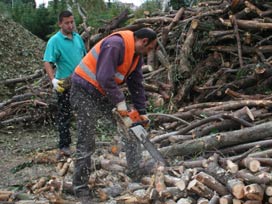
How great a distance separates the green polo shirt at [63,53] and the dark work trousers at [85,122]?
1372 mm

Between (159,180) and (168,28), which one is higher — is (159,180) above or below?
below

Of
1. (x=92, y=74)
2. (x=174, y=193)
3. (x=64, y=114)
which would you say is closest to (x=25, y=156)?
(x=64, y=114)

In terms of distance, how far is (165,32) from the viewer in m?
8.23

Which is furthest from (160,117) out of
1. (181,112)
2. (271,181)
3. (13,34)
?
(13,34)

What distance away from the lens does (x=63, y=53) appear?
5848 millimetres

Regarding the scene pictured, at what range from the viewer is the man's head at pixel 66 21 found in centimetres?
564

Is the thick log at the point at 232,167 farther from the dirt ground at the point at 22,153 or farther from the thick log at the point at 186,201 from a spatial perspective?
the dirt ground at the point at 22,153

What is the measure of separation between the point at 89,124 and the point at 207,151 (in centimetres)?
129

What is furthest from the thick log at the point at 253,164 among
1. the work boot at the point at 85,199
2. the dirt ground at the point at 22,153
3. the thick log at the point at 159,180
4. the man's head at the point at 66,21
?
the man's head at the point at 66,21

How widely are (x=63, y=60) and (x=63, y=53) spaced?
103 millimetres

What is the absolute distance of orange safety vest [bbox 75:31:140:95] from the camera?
14.0 feet

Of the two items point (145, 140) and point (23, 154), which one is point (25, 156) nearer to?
point (23, 154)

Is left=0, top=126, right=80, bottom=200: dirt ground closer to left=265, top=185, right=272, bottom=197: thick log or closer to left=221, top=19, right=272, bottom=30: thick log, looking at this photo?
left=265, top=185, right=272, bottom=197: thick log

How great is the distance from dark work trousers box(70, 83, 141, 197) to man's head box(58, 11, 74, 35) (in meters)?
1.40
